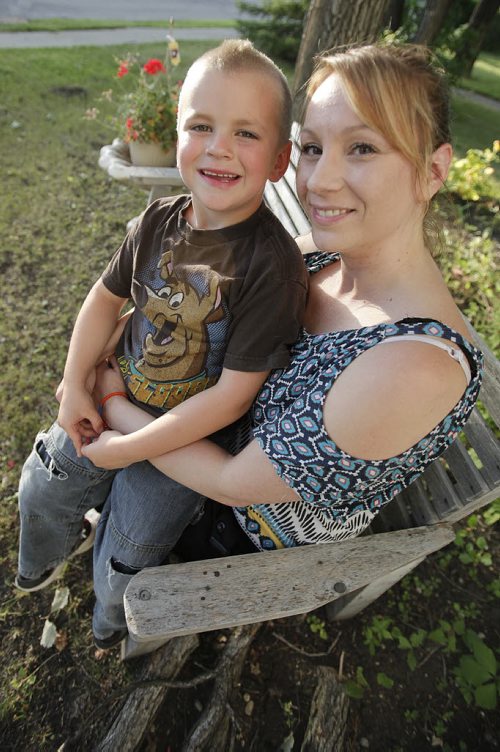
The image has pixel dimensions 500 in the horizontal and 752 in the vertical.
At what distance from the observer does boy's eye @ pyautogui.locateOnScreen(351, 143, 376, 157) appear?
140 centimetres

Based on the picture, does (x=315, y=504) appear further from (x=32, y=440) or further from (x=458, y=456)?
(x=32, y=440)

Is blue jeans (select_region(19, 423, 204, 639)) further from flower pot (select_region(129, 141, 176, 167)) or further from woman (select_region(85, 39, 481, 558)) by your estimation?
flower pot (select_region(129, 141, 176, 167))

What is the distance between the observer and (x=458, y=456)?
1.89 meters

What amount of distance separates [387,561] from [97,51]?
9.72 m

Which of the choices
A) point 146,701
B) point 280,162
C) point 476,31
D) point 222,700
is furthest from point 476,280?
point 476,31

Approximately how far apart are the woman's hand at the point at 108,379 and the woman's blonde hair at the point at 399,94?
1.16 m

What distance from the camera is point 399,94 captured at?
1360 millimetres

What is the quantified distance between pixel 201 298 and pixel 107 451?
0.57 meters

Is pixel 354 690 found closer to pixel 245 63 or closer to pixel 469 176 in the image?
pixel 245 63

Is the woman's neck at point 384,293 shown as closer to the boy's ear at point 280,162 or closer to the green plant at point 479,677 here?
the boy's ear at point 280,162

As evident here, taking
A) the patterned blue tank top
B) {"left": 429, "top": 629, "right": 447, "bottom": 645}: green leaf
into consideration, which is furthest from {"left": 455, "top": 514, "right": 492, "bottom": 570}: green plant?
the patterned blue tank top

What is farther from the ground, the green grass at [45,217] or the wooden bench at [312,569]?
the wooden bench at [312,569]

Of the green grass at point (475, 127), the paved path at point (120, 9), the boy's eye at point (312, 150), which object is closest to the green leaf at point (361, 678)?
the boy's eye at point (312, 150)

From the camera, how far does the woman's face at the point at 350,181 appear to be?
4.56 ft
